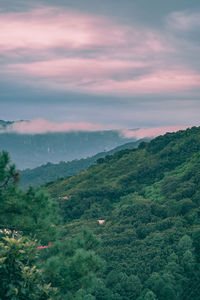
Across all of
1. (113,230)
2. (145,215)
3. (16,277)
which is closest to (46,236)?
(16,277)

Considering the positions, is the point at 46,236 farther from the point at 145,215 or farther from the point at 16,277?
the point at 145,215

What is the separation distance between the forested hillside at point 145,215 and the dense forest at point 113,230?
0.13m

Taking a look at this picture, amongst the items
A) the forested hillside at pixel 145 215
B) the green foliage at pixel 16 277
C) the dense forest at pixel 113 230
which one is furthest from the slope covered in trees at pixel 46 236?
the forested hillside at pixel 145 215

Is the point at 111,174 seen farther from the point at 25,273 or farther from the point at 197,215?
the point at 25,273

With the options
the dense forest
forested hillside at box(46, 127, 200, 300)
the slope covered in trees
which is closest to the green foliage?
the dense forest

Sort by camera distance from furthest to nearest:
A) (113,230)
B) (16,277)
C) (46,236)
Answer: (113,230)
(46,236)
(16,277)

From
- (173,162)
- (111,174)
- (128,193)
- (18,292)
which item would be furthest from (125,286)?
(111,174)

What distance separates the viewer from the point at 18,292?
14.1 meters

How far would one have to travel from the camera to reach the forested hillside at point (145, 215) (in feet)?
157

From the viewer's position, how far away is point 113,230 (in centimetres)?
6669

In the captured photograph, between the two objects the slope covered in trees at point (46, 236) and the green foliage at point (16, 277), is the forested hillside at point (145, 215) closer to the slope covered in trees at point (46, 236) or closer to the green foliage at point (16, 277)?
the slope covered in trees at point (46, 236)

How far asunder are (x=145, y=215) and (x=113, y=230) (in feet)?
19.7

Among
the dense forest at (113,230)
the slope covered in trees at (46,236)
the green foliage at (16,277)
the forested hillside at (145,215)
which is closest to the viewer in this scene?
the green foliage at (16,277)

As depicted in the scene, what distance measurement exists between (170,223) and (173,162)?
36.4 meters
